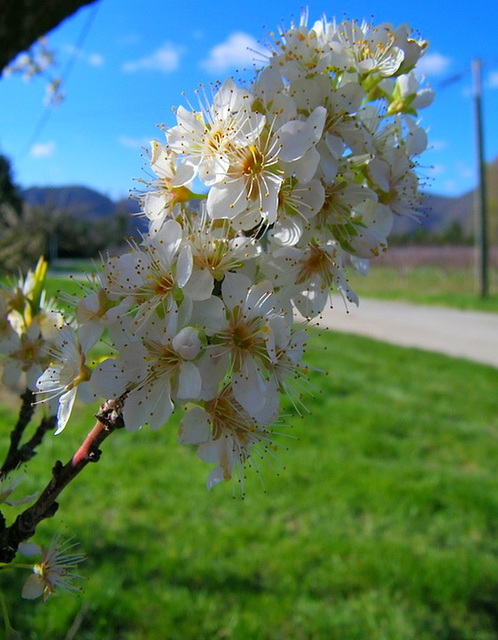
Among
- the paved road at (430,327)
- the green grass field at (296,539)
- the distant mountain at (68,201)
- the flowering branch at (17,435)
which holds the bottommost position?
the green grass field at (296,539)

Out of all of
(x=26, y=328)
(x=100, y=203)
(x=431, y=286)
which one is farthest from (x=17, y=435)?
(x=100, y=203)

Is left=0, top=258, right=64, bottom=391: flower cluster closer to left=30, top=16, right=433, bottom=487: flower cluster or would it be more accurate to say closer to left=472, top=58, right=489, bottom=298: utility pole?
left=30, top=16, right=433, bottom=487: flower cluster

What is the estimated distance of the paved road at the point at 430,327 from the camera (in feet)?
27.2

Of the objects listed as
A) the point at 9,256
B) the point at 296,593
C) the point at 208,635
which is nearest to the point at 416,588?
the point at 296,593

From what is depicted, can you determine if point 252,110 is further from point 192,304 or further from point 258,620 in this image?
point 258,620

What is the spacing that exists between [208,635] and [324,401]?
3.09 meters

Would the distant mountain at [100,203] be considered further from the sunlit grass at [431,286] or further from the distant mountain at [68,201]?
the sunlit grass at [431,286]

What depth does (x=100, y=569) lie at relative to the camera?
8.83ft

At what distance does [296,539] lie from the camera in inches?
121

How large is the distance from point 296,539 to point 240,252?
265 centimetres

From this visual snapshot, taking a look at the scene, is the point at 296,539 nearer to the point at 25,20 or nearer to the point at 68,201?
the point at 25,20

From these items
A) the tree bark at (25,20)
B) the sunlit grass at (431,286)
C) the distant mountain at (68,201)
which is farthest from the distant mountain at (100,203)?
the sunlit grass at (431,286)

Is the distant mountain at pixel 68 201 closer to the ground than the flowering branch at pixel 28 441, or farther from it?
farther from it

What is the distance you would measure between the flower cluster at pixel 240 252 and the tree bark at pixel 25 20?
1925mm
